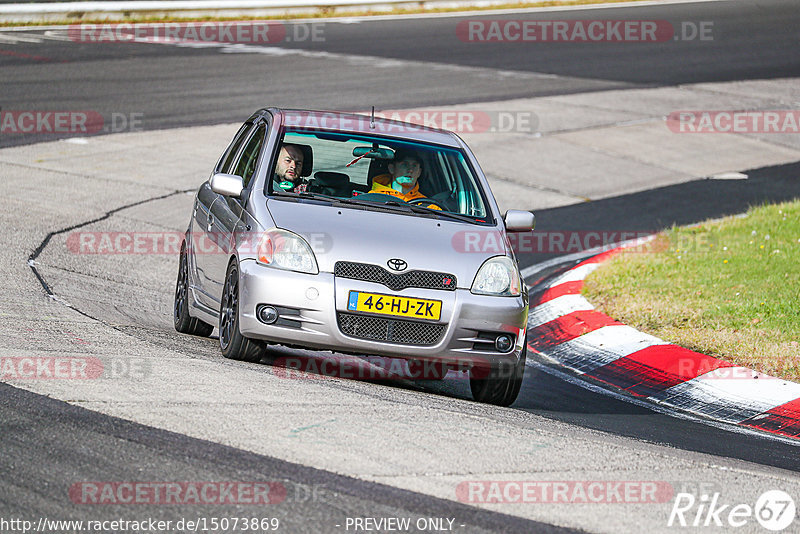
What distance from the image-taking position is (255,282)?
701 centimetres

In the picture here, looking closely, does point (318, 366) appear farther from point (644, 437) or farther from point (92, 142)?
point (92, 142)

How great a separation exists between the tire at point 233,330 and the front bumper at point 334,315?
14cm

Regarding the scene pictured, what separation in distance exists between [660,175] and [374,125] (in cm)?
927

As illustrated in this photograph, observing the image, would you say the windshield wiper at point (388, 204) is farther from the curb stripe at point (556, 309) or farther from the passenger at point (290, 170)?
the curb stripe at point (556, 309)

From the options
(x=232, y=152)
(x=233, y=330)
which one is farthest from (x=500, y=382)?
(x=232, y=152)

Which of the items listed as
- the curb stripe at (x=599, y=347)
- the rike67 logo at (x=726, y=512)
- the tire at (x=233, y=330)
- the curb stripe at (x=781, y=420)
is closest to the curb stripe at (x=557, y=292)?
the curb stripe at (x=599, y=347)

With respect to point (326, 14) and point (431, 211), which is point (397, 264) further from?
point (326, 14)

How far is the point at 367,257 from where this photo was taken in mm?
6961

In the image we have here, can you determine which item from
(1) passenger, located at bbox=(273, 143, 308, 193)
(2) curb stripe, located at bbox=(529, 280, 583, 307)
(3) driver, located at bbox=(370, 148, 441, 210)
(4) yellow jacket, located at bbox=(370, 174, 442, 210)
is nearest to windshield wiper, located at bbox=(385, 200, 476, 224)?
(4) yellow jacket, located at bbox=(370, 174, 442, 210)

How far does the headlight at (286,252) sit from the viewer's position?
7000mm

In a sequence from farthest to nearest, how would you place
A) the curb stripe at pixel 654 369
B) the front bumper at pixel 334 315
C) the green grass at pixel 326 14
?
1. the green grass at pixel 326 14
2. the curb stripe at pixel 654 369
3. the front bumper at pixel 334 315

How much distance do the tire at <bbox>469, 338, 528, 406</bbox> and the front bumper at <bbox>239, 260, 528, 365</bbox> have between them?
0.29m

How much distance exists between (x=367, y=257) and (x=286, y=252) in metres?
0.49

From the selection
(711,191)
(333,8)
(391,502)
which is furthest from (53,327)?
(333,8)
